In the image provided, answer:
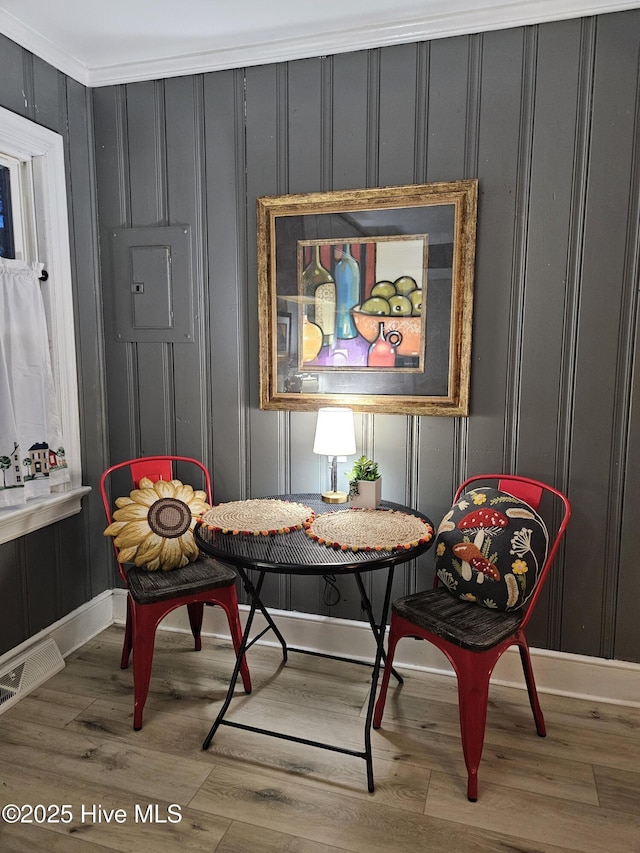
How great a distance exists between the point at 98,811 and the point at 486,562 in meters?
1.45

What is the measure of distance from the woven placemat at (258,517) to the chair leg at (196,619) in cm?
58

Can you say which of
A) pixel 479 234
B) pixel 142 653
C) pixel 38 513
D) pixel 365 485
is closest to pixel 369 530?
pixel 365 485

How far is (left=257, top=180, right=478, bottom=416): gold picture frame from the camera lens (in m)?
2.38

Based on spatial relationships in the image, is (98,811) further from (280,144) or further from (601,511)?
(280,144)

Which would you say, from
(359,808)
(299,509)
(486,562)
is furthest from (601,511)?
(359,808)

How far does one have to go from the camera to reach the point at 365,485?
93.0 inches

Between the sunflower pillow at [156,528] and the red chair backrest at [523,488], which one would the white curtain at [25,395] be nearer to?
the sunflower pillow at [156,528]

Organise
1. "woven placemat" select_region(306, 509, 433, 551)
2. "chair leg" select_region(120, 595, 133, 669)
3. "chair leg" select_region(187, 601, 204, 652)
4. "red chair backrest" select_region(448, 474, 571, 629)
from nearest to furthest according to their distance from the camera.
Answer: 1. "woven placemat" select_region(306, 509, 433, 551)
2. "red chair backrest" select_region(448, 474, 571, 629)
3. "chair leg" select_region(120, 595, 133, 669)
4. "chair leg" select_region(187, 601, 204, 652)

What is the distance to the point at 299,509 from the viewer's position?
237 centimetres

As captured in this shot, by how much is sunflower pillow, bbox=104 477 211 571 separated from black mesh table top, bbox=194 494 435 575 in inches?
11.2

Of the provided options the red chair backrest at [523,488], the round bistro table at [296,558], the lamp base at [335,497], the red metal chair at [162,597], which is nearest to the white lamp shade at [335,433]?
the lamp base at [335,497]

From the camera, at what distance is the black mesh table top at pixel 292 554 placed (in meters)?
1.85

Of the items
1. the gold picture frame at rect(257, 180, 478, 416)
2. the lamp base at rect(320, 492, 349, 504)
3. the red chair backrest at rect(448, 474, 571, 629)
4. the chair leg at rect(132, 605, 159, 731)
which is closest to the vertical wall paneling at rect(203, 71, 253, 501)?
the gold picture frame at rect(257, 180, 478, 416)

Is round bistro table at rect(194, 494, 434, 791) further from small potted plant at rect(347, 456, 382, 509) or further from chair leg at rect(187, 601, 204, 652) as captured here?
chair leg at rect(187, 601, 204, 652)
